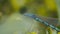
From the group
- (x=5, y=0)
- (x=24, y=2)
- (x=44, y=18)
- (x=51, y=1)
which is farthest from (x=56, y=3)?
(x=5, y=0)

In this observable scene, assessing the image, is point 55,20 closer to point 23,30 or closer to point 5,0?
point 23,30

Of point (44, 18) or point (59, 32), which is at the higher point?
point (44, 18)

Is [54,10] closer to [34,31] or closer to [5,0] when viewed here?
[34,31]

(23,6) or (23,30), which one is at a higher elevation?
(23,6)

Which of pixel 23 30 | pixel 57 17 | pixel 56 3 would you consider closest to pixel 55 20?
pixel 57 17

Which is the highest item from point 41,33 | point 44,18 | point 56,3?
point 56,3

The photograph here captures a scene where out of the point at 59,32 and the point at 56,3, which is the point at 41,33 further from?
the point at 56,3

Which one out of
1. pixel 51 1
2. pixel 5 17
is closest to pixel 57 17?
pixel 51 1
